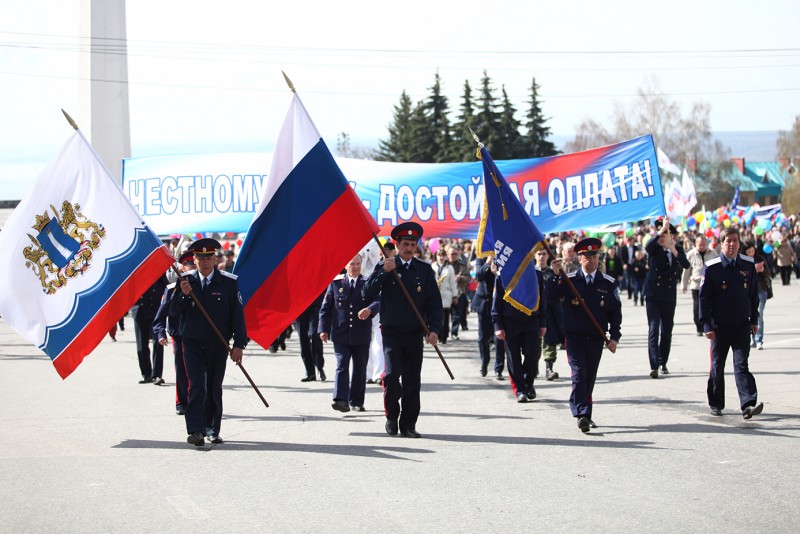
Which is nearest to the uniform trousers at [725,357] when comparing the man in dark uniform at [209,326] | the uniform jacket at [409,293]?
the uniform jacket at [409,293]

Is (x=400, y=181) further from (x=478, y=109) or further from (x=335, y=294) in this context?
(x=478, y=109)

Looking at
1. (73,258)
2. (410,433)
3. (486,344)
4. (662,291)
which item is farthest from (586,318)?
(73,258)

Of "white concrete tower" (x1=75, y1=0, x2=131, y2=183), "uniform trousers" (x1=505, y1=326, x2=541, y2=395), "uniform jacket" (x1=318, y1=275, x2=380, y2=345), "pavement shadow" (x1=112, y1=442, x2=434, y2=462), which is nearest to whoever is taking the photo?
"pavement shadow" (x1=112, y1=442, x2=434, y2=462)

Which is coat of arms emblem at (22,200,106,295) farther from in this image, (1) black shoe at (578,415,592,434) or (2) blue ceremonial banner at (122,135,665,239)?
(2) blue ceremonial banner at (122,135,665,239)

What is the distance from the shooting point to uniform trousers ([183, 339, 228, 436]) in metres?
9.37

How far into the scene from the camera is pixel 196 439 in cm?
927

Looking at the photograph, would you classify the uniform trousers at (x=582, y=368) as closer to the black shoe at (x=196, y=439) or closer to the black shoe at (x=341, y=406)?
the black shoe at (x=341, y=406)

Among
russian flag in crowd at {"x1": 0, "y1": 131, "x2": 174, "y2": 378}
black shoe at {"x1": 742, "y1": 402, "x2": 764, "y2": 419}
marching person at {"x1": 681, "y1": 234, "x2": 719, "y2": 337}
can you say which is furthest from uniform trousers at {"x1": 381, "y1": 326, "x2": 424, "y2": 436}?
marching person at {"x1": 681, "y1": 234, "x2": 719, "y2": 337}

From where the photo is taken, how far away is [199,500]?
723cm

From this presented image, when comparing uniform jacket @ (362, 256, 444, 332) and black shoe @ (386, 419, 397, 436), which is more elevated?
uniform jacket @ (362, 256, 444, 332)

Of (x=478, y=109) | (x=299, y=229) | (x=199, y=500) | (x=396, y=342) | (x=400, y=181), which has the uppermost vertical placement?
(x=478, y=109)

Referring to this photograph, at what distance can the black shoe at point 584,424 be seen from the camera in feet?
31.7

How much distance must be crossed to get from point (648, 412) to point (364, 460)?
11.7 ft

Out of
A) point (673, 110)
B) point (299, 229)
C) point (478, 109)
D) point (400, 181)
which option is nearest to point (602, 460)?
point (299, 229)
